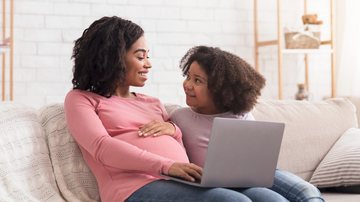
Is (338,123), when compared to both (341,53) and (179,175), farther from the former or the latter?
(341,53)

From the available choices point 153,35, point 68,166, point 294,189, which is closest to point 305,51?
point 153,35

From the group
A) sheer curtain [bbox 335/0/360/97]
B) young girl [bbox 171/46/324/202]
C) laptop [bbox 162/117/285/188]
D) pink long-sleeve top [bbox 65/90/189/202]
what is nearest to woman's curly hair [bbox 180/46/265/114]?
young girl [bbox 171/46/324/202]

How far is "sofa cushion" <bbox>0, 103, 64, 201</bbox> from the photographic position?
206 centimetres

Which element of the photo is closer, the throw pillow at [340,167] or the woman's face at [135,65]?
the woman's face at [135,65]

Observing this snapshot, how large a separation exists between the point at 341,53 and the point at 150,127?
99.6 inches

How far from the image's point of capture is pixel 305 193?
2.10 metres

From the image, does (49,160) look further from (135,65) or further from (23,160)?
(135,65)

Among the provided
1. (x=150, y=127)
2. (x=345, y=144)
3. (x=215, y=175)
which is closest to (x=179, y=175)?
(x=215, y=175)

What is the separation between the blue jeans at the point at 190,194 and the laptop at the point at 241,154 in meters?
0.02

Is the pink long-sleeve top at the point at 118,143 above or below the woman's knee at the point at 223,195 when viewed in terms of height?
above

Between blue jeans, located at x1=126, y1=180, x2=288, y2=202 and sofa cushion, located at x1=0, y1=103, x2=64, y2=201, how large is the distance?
13.7 inches

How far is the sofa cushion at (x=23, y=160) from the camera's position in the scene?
2.06 m

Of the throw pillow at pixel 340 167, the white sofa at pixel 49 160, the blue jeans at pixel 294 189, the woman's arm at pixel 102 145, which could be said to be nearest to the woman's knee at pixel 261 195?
the blue jeans at pixel 294 189

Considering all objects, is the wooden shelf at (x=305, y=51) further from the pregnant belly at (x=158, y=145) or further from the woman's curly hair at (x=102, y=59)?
the pregnant belly at (x=158, y=145)
